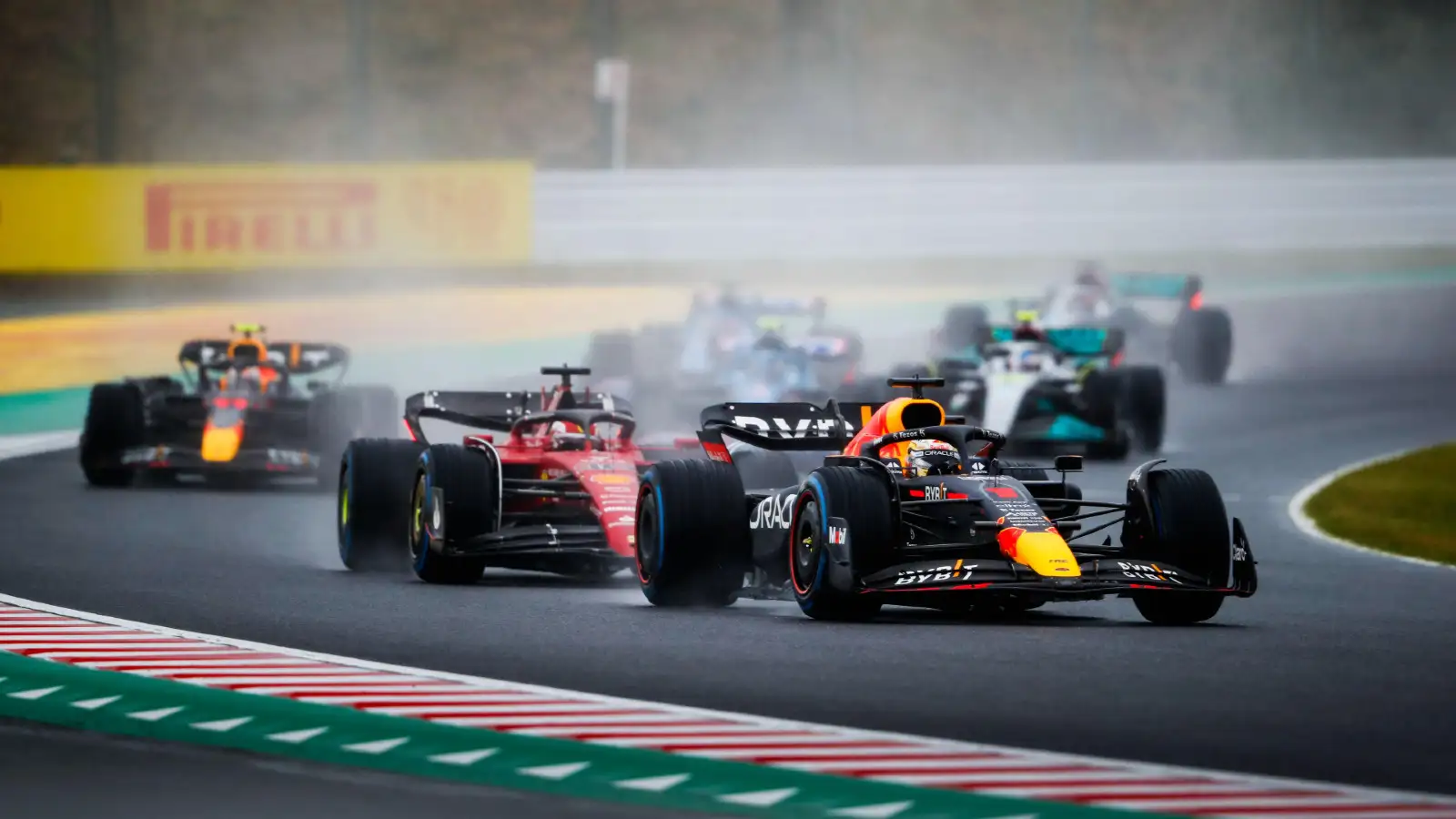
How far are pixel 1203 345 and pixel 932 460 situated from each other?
2049 centimetres

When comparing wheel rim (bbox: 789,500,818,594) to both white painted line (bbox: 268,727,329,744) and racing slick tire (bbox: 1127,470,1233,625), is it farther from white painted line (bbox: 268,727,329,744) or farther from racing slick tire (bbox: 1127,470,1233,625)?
white painted line (bbox: 268,727,329,744)

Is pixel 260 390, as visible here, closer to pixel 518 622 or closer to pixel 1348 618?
pixel 518 622

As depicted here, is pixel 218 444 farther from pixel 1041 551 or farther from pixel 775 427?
pixel 1041 551

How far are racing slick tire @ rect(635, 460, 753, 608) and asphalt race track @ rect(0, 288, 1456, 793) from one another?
7.7 inches

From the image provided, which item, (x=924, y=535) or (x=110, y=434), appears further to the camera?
(x=110, y=434)

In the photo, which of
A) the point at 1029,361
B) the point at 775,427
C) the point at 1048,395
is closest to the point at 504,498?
the point at 775,427

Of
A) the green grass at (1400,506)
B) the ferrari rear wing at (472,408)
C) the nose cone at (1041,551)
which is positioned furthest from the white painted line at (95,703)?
the green grass at (1400,506)

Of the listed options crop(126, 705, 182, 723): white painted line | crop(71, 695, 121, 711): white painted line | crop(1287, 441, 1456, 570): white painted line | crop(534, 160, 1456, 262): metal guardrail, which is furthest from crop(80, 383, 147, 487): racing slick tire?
crop(534, 160, 1456, 262): metal guardrail

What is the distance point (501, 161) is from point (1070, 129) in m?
13.9

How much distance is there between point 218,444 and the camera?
918 inches

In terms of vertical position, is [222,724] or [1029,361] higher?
[1029,361]

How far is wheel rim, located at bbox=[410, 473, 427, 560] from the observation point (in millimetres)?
15195

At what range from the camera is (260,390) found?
23.9 meters

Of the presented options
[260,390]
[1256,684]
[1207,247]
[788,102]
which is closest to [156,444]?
[260,390]
